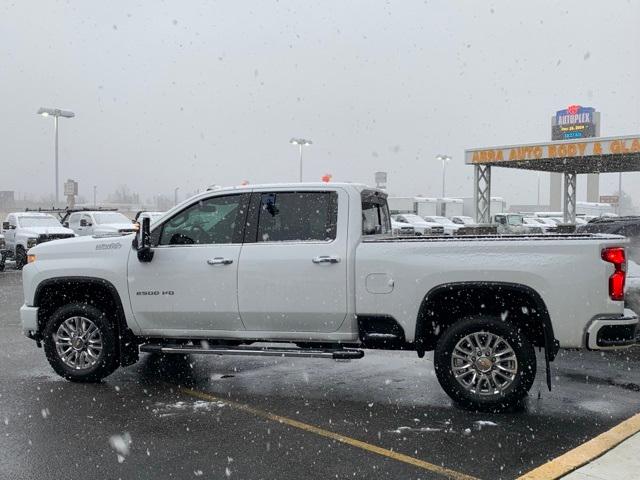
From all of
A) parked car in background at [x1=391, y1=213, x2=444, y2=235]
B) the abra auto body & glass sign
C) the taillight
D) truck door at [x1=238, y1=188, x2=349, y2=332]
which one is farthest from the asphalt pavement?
the abra auto body & glass sign

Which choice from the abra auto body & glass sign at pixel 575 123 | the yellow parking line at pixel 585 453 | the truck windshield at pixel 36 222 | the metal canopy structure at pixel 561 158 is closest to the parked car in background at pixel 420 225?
the metal canopy structure at pixel 561 158

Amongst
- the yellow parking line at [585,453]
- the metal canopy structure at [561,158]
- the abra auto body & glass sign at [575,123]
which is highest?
the abra auto body & glass sign at [575,123]

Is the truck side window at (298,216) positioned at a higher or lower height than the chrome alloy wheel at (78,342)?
higher

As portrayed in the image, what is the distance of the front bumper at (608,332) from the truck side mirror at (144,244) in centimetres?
406

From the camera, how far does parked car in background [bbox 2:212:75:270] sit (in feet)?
70.4

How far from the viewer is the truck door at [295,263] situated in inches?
242

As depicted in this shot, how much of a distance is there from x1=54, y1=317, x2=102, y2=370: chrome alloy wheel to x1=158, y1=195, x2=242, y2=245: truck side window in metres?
1.20

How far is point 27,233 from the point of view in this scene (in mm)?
21688

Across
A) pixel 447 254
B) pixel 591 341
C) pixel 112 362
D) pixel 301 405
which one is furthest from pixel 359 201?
pixel 112 362

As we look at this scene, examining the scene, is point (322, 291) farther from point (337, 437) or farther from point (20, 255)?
point (20, 255)

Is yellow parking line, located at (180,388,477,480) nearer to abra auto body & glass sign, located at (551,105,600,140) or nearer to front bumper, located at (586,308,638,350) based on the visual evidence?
front bumper, located at (586,308,638,350)

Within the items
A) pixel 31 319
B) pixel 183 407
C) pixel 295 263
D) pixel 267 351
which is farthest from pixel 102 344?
pixel 295 263

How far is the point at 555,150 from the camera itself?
28.9 m

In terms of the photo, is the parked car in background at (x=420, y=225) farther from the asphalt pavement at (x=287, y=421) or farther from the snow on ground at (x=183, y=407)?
the snow on ground at (x=183, y=407)
